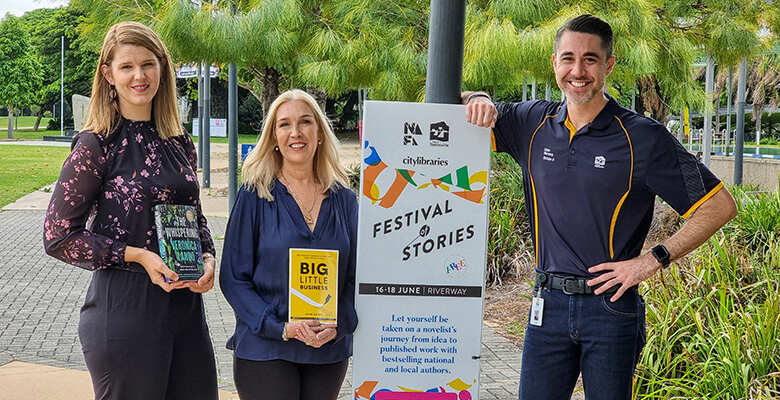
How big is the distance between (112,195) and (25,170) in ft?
86.5

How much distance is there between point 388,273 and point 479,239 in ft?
1.30

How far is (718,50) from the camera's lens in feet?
31.9

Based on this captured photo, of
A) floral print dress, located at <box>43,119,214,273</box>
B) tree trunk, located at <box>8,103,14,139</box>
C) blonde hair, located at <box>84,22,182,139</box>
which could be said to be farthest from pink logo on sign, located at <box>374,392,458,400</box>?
tree trunk, located at <box>8,103,14,139</box>

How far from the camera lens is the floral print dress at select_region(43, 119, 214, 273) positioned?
2932 millimetres

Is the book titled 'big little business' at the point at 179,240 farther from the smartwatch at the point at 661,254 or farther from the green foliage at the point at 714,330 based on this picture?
the green foliage at the point at 714,330

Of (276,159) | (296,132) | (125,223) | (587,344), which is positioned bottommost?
(587,344)

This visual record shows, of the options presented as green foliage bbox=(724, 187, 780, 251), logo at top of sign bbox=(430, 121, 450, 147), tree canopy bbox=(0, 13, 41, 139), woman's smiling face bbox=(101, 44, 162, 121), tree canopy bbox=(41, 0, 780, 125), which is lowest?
green foliage bbox=(724, 187, 780, 251)

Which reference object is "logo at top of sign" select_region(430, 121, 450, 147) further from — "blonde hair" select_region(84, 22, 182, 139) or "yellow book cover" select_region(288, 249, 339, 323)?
"blonde hair" select_region(84, 22, 182, 139)

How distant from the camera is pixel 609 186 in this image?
10.3 feet

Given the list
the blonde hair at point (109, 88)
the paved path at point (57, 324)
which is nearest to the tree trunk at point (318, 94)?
the paved path at point (57, 324)

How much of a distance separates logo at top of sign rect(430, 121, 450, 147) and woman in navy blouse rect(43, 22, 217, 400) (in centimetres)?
98

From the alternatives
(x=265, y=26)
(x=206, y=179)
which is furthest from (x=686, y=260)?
(x=206, y=179)

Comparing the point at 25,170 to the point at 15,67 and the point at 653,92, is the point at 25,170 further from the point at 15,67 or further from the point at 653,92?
the point at 15,67

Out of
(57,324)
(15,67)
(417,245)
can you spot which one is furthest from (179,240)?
(15,67)
